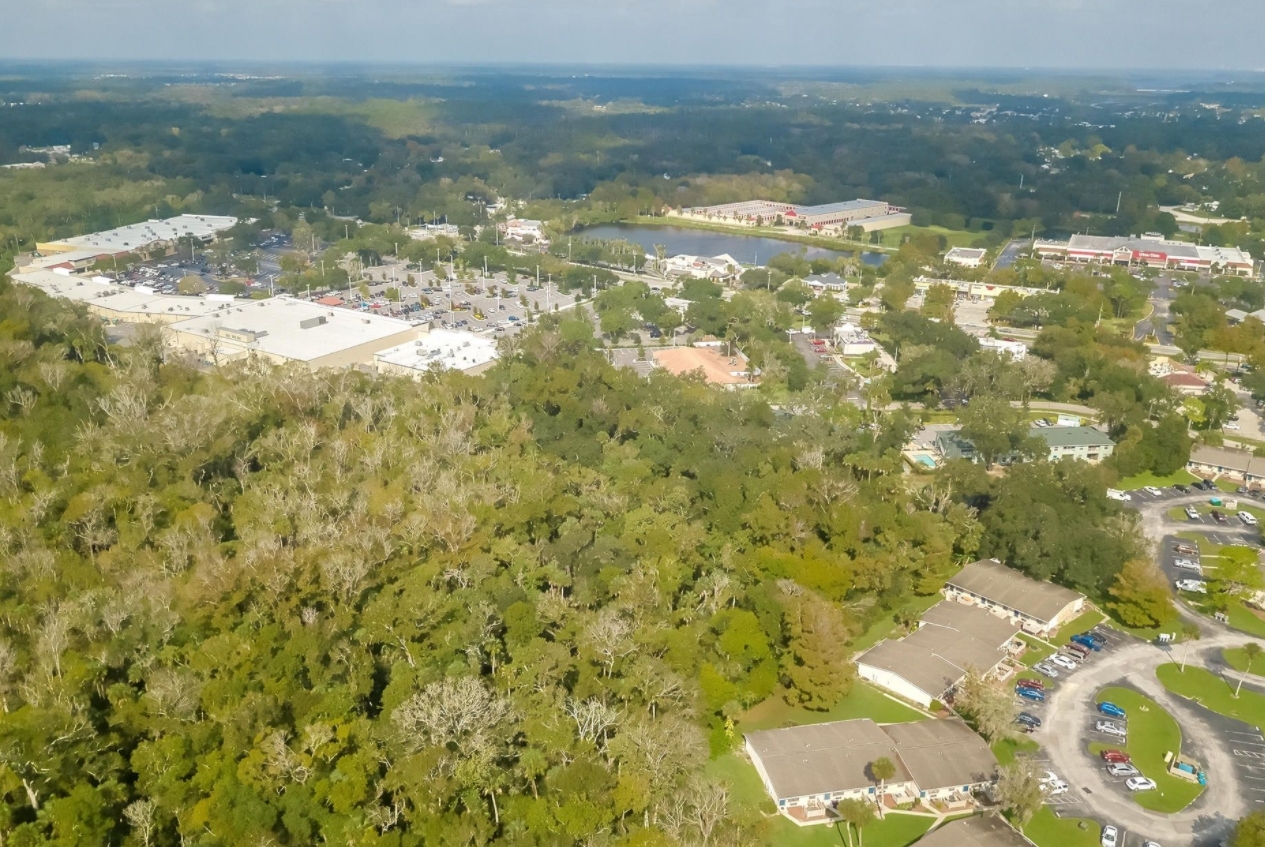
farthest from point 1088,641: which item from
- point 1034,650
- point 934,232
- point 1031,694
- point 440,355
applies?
point 934,232

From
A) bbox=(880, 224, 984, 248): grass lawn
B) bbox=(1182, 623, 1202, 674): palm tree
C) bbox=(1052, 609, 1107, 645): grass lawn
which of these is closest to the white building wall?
bbox=(1052, 609, 1107, 645): grass lawn

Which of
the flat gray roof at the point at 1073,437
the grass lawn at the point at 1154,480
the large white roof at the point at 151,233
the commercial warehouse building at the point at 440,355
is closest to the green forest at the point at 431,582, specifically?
the grass lawn at the point at 1154,480

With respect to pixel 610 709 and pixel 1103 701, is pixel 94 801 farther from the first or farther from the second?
pixel 1103 701

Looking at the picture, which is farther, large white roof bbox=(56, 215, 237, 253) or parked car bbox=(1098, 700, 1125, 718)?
large white roof bbox=(56, 215, 237, 253)

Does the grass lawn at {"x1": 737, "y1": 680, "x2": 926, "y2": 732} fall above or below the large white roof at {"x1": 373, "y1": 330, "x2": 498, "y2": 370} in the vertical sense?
below

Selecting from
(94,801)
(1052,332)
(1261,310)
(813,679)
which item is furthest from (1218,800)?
(1261,310)

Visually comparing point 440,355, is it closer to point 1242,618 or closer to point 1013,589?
point 1013,589

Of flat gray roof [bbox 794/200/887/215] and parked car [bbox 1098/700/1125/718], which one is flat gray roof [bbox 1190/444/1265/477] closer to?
parked car [bbox 1098/700/1125/718]
